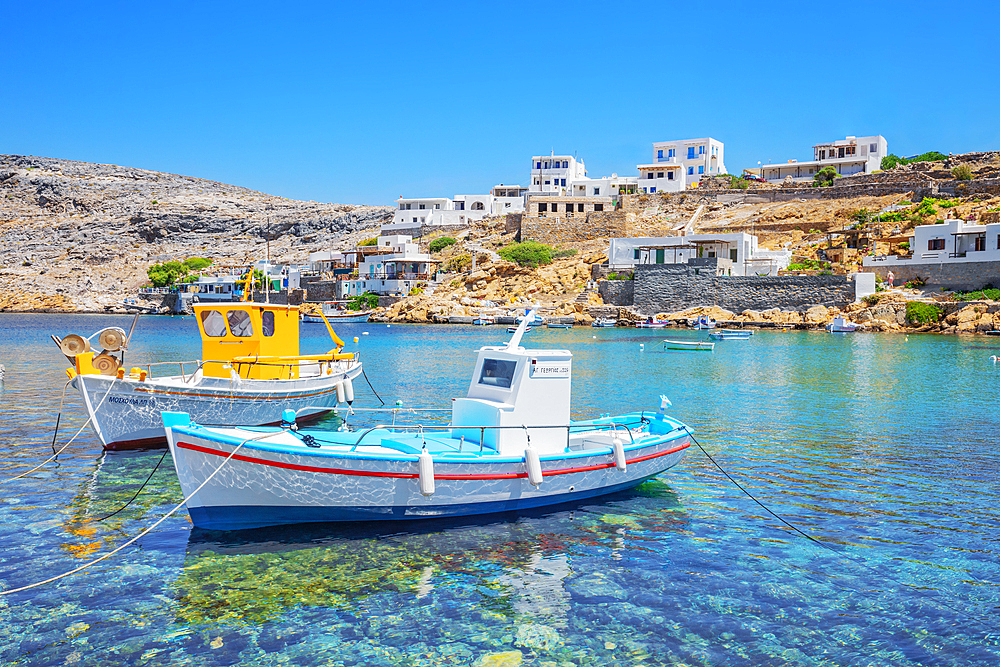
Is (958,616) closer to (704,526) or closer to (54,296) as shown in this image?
(704,526)

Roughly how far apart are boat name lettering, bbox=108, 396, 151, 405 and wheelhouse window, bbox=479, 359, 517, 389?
639 centimetres

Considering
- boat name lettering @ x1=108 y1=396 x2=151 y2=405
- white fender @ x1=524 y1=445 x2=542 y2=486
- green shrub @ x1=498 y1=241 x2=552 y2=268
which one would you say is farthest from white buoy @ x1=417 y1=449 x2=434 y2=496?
green shrub @ x1=498 y1=241 x2=552 y2=268

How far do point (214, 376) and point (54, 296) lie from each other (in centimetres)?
9327

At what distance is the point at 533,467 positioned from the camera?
8719 millimetres

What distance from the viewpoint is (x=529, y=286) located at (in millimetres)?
65188

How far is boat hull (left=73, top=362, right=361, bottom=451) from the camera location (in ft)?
40.5

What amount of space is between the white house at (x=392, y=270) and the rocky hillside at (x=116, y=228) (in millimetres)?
28781

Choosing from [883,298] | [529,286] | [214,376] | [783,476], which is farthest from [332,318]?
[783,476]

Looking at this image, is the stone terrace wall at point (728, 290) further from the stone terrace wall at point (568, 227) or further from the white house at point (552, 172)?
the white house at point (552, 172)

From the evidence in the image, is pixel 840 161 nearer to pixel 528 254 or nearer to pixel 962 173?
pixel 962 173

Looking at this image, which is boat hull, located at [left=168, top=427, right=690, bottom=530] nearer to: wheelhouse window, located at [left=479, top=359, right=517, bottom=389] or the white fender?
the white fender

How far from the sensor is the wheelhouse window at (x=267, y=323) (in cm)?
1481

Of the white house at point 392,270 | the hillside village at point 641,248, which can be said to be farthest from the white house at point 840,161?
the white house at point 392,270

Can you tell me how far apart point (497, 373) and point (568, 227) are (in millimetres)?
65315
